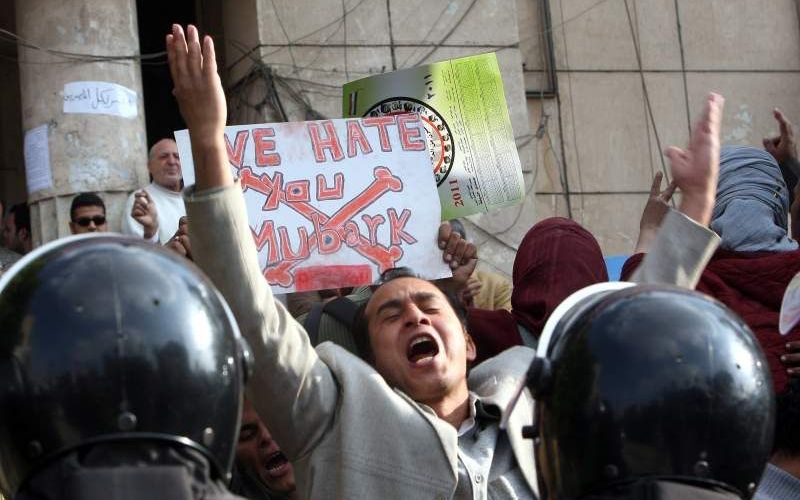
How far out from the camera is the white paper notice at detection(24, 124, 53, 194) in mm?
7426

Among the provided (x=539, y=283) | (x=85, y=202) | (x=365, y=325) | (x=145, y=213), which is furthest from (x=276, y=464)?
(x=85, y=202)

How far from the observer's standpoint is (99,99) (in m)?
7.61

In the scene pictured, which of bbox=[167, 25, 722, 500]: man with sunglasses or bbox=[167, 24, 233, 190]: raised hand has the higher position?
bbox=[167, 24, 233, 190]: raised hand

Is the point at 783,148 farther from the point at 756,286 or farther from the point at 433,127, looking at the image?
the point at 756,286

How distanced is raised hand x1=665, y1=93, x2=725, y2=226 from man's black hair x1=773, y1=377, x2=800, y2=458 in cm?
43

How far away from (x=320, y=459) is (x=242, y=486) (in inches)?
21.2

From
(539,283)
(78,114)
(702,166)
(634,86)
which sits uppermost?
(634,86)

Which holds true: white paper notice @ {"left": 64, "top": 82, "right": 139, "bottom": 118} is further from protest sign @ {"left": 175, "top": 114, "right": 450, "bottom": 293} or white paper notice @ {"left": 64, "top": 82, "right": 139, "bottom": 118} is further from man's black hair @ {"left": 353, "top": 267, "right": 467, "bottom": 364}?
man's black hair @ {"left": 353, "top": 267, "right": 467, "bottom": 364}

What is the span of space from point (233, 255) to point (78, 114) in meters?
4.50

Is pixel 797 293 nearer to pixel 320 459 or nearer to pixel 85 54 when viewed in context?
pixel 320 459

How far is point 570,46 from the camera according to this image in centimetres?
1012

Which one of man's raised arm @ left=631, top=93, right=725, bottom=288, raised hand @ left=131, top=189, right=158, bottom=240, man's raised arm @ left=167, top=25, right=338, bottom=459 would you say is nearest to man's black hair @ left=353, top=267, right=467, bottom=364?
man's raised arm @ left=167, top=25, right=338, bottom=459

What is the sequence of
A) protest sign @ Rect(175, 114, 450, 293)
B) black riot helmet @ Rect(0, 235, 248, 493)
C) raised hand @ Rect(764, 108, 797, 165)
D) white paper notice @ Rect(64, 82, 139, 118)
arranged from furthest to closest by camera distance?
white paper notice @ Rect(64, 82, 139, 118)
raised hand @ Rect(764, 108, 797, 165)
protest sign @ Rect(175, 114, 450, 293)
black riot helmet @ Rect(0, 235, 248, 493)

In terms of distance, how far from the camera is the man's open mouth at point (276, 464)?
163 inches
